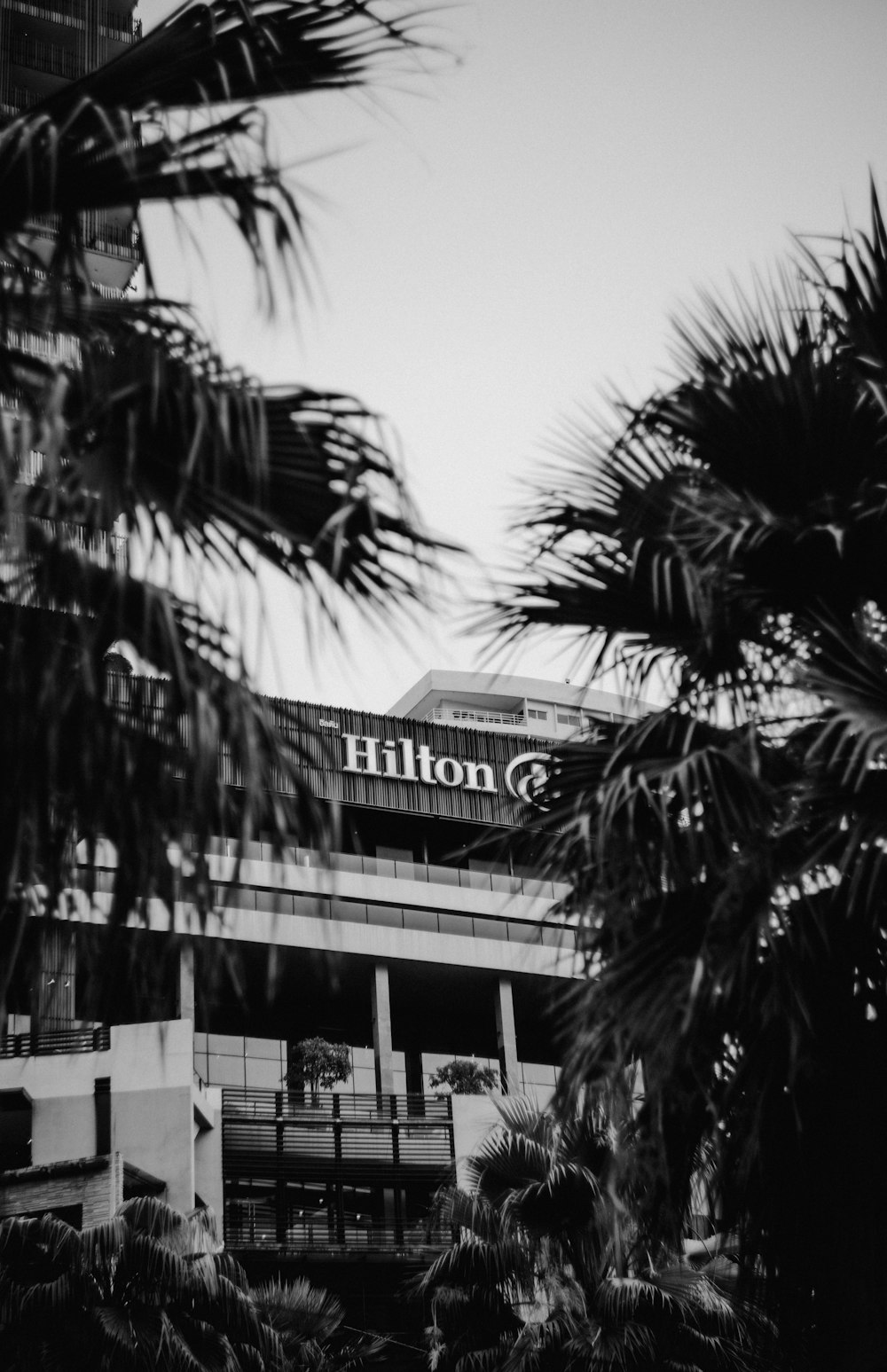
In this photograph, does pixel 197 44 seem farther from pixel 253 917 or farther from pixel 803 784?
pixel 253 917

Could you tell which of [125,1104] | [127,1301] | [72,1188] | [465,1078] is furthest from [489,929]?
[127,1301]

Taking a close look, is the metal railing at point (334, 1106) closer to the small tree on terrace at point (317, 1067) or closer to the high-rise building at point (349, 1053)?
the high-rise building at point (349, 1053)

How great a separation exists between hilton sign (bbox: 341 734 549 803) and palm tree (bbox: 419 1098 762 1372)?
76.2 feet

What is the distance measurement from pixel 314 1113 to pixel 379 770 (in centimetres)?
987

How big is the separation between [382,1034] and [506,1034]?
3522 mm

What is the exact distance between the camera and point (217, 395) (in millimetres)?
5102

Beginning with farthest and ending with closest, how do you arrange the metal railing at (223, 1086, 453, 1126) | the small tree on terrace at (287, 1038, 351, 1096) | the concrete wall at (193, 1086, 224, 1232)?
the small tree on terrace at (287, 1038, 351, 1096)
the metal railing at (223, 1086, 453, 1126)
the concrete wall at (193, 1086, 224, 1232)

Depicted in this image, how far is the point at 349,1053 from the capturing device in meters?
37.1

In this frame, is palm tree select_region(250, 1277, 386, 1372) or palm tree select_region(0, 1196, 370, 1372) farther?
palm tree select_region(250, 1277, 386, 1372)

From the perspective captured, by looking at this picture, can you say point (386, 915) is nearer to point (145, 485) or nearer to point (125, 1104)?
point (125, 1104)

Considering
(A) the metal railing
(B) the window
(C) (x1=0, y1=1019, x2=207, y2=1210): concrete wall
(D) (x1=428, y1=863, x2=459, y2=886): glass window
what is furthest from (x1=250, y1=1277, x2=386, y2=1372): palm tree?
(D) (x1=428, y1=863, x2=459, y2=886): glass window

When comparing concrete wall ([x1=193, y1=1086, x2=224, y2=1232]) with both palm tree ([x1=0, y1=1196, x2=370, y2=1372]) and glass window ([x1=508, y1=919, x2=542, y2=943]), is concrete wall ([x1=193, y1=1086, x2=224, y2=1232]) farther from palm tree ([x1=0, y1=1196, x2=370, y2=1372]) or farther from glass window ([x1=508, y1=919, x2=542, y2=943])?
palm tree ([x1=0, y1=1196, x2=370, y2=1372])

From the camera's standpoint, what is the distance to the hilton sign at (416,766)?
41.3 meters

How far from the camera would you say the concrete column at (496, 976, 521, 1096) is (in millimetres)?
38688
